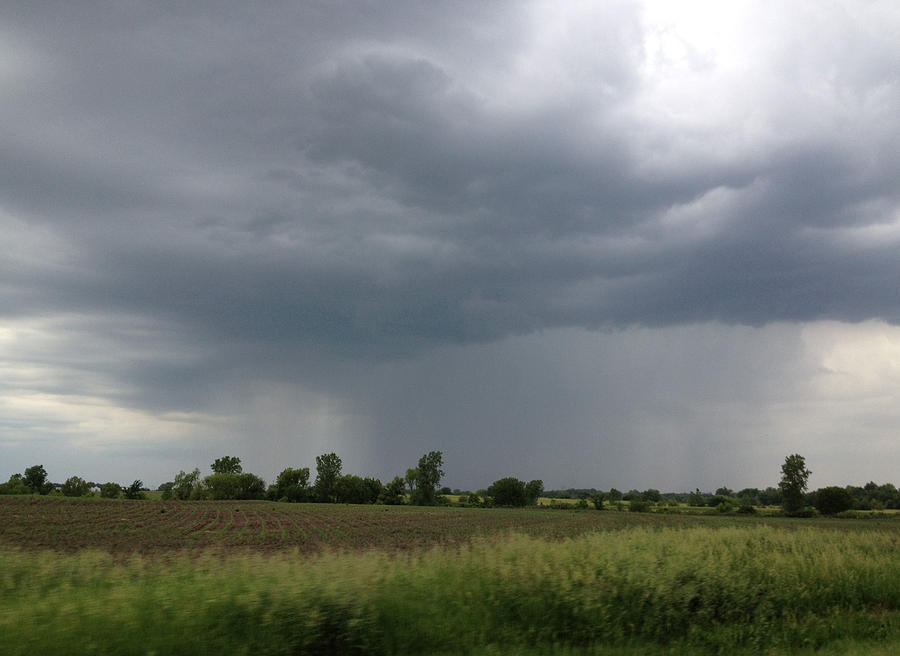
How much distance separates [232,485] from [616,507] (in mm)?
90917

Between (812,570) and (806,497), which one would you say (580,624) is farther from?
(806,497)

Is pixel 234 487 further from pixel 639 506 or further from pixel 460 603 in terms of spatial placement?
pixel 460 603

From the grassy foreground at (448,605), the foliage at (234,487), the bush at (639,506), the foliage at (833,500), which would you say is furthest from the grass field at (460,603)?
the foliage at (234,487)

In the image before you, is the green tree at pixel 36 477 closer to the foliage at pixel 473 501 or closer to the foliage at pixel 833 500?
the foliage at pixel 473 501

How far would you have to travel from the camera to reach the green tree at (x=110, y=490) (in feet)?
418

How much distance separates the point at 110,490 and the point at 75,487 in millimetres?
8978

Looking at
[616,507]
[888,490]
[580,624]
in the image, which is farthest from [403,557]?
[888,490]

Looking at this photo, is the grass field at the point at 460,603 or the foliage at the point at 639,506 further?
the foliage at the point at 639,506

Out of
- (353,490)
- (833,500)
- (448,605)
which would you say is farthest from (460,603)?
(353,490)

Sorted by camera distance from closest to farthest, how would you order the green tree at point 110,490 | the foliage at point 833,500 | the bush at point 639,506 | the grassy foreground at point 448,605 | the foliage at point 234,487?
1. the grassy foreground at point 448,605
2. the foliage at point 833,500
3. the bush at point 639,506
4. the green tree at point 110,490
5. the foliage at point 234,487

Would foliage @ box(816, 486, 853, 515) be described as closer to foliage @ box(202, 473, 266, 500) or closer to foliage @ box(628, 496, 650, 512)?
foliage @ box(628, 496, 650, 512)

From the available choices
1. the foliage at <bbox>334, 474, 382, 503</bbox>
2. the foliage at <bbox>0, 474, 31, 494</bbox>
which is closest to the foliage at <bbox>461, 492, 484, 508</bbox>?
the foliage at <bbox>334, 474, 382, 503</bbox>

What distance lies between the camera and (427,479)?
149875 mm

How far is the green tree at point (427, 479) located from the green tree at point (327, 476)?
21074 millimetres
